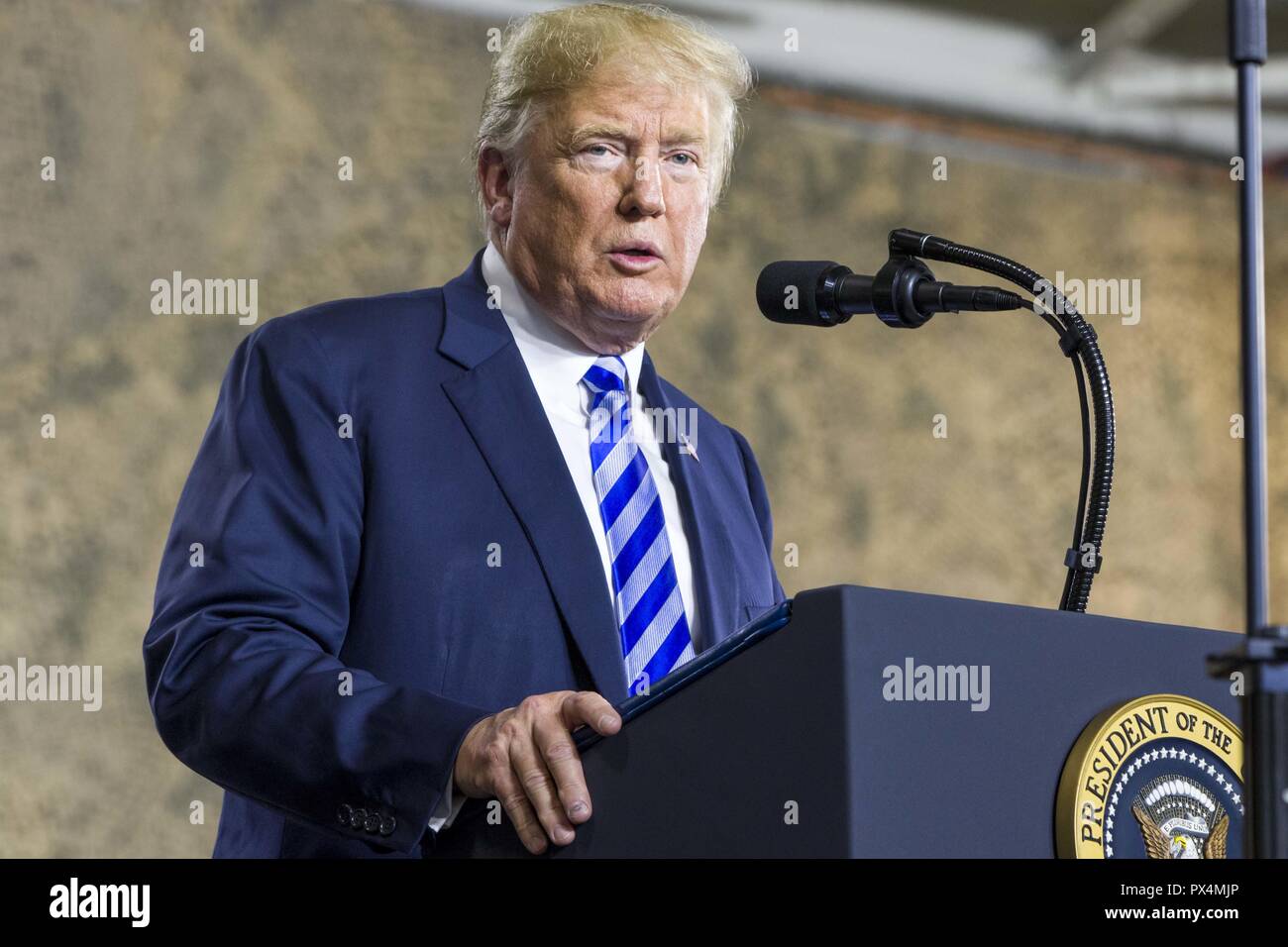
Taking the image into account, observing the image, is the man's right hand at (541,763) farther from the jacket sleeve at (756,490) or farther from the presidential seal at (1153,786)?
the jacket sleeve at (756,490)

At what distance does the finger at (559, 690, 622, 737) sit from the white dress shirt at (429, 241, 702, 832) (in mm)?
478

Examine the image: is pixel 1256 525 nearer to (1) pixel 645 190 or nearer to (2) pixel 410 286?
(1) pixel 645 190

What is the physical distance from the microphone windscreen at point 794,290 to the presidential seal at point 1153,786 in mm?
475

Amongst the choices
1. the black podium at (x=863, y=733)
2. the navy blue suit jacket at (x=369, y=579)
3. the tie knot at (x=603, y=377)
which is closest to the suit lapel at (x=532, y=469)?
the navy blue suit jacket at (x=369, y=579)

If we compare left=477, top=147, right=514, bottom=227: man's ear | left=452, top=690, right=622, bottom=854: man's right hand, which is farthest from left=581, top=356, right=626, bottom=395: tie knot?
left=452, top=690, right=622, bottom=854: man's right hand

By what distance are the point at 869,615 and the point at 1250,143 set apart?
343 millimetres

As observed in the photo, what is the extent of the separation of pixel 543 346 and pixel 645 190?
0.69ft

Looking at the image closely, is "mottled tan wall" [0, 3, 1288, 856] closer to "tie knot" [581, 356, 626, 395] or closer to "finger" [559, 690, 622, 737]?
"tie knot" [581, 356, 626, 395]

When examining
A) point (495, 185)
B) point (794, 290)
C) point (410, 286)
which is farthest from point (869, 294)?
point (410, 286)

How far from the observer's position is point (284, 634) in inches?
53.4

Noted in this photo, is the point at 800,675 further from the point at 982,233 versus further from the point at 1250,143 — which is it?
the point at 982,233

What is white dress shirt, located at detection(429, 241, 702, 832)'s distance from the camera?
1630mm

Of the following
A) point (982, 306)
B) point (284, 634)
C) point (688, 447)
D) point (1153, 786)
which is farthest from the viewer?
point (688, 447)
